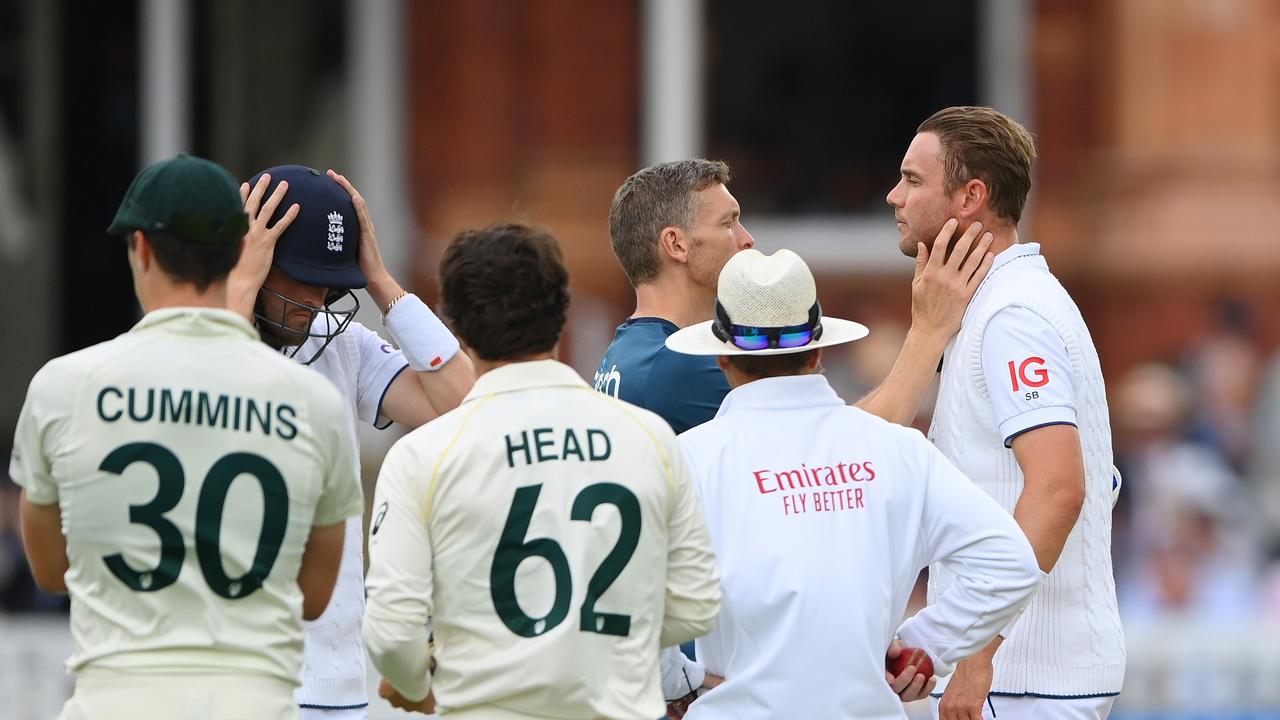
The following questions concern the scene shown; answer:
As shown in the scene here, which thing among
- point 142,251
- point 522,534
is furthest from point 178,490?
point 522,534

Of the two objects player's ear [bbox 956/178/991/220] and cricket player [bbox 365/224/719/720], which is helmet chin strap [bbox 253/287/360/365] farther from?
player's ear [bbox 956/178/991/220]

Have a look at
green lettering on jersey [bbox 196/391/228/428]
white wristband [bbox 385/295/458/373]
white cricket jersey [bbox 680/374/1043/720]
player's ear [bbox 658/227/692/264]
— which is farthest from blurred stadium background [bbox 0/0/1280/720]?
green lettering on jersey [bbox 196/391/228/428]

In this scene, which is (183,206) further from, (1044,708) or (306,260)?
(1044,708)

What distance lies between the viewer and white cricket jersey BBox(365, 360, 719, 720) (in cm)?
312

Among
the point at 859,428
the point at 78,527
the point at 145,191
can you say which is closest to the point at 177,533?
the point at 78,527

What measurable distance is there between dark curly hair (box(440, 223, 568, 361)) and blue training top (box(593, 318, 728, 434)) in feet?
2.60

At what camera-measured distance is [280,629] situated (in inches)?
125

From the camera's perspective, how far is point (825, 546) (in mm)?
3391

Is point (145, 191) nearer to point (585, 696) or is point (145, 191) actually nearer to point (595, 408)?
point (595, 408)

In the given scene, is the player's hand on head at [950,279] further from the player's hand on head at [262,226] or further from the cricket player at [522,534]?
the player's hand on head at [262,226]

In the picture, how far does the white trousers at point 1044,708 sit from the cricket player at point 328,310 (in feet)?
4.33

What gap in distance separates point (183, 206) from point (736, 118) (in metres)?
Answer: 8.37

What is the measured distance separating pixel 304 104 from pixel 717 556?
8780 millimetres

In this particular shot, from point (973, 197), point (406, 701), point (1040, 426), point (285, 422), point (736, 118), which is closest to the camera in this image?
point (285, 422)
